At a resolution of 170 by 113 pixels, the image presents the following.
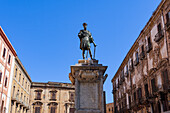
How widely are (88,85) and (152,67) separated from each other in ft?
51.7

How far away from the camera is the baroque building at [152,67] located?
62.1ft

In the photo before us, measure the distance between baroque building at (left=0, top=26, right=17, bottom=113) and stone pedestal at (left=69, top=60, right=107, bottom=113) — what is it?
18942mm

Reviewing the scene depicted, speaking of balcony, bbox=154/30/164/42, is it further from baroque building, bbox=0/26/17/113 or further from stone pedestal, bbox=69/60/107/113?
baroque building, bbox=0/26/17/113

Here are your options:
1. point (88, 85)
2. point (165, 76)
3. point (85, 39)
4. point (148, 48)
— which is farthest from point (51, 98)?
point (88, 85)

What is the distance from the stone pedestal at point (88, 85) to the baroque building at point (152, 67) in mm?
11754

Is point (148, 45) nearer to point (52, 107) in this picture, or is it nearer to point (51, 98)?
point (51, 98)

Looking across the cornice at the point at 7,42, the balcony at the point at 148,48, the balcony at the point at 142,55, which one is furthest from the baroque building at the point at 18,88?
the balcony at the point at 148,48

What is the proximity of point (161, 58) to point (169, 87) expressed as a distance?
3.50m

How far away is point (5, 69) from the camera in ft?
86.0

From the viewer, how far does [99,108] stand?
7805 millimetres

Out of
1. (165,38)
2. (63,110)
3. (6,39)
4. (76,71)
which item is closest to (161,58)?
(165,38)

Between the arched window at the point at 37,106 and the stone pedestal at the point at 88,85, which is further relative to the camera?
the arched window at the point at 37,106

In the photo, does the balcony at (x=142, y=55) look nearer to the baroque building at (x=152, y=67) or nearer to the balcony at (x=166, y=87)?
the baroque building at (x=152, y=67)

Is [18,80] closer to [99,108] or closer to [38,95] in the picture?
[38,95]
